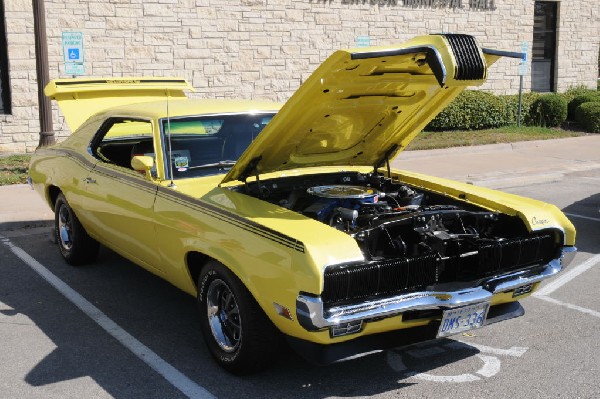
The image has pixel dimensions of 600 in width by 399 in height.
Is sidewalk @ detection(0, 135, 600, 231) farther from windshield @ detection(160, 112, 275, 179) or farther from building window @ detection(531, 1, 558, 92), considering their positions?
building window @ detection(531, 1, 558, 92)

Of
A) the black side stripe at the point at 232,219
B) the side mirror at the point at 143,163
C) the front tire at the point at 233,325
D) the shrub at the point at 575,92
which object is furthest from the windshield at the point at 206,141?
the shrub at the point at 575,92

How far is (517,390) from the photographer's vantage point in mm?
4352

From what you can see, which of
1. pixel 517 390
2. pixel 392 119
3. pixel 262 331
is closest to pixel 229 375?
pixel 262 331

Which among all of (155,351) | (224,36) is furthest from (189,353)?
(224,36)

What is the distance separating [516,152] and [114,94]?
969 centimetres

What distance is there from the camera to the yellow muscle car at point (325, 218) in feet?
13.1

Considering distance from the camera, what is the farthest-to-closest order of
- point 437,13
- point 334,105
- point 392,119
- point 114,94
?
point 437,13 < point 114,94 < point 392,119 < point 334,105

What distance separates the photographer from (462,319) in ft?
14.0

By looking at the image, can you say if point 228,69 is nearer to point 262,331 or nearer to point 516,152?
point 516,152

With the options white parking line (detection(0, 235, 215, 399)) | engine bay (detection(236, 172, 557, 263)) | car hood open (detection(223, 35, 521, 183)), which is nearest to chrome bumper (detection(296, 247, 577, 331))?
engine bay (detection(236, 172, 557, 263))

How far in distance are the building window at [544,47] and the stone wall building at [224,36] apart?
891mm

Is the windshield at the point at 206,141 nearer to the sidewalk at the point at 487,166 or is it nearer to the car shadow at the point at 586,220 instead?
the sidewalk at the point at 487,166

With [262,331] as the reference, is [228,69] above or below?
above

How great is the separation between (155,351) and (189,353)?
237mm
